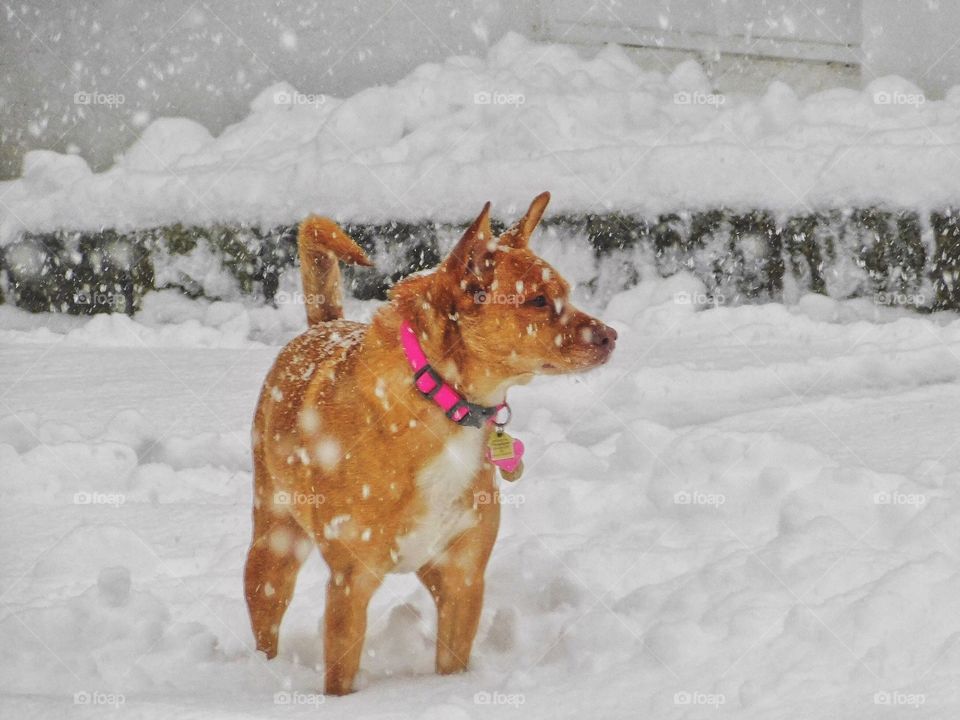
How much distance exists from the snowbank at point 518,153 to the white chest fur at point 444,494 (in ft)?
12.8

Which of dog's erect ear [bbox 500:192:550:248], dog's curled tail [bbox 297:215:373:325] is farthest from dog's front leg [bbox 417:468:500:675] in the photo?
dog's curled tail [bbox 297:215:373:325]

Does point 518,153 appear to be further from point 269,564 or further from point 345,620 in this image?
point 345,620

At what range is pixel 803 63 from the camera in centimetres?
776

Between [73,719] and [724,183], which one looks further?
[724,183]

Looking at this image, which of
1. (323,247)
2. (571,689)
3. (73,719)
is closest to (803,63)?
(323,247)

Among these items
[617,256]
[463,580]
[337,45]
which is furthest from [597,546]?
[337,45]

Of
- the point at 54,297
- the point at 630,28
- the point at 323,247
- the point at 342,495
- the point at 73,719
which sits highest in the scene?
the point at 630,28

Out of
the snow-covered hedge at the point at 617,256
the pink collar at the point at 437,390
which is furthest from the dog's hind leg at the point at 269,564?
the snow-covered hedge at the point at 617,256

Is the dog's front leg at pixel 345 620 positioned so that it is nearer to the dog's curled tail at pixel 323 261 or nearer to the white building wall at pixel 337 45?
the dog's curled tail at pixel 323 261

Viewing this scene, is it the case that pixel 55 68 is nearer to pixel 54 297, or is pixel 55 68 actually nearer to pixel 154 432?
pixel 54 297

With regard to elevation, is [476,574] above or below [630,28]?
below

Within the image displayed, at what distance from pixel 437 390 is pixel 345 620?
522 mm

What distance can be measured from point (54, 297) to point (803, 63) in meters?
4.86

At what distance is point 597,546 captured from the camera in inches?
126
